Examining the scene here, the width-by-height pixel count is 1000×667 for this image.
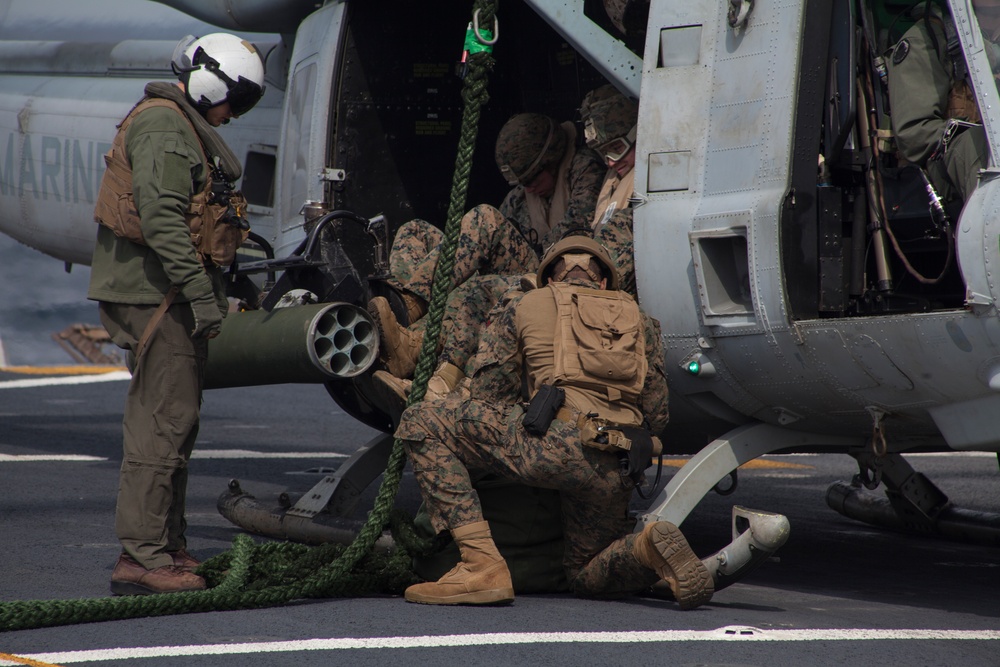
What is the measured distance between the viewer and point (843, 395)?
4660mm

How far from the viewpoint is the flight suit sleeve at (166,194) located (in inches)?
179

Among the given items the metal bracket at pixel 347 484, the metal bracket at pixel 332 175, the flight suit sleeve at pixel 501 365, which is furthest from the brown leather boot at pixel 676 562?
the metal bracket at pixel 332 175

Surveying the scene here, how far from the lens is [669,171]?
486 centimetres

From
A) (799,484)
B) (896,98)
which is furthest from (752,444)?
(799,484)

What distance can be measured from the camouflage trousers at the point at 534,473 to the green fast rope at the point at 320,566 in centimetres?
23

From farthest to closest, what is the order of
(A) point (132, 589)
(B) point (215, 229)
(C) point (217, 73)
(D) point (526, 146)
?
(D) point (526, 146), (C) point (217, 73), (B) point (215, 229), (A) point (132, 589)

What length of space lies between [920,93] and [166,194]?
2595 mm

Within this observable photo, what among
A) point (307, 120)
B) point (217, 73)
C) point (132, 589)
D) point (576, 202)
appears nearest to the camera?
point (132, 589)

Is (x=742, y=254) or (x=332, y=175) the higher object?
(x=332, y=175)

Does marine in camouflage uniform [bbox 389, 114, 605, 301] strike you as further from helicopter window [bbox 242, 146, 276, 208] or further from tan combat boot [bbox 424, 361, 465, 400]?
helicopter window [bbox 242, 146, 276, 208]

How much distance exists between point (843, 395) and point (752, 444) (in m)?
0.48

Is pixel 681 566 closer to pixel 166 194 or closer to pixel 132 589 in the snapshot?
pixel 132 589

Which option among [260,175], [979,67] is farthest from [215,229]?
[260,175]

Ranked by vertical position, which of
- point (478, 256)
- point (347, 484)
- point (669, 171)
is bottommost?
point (347, 484)
